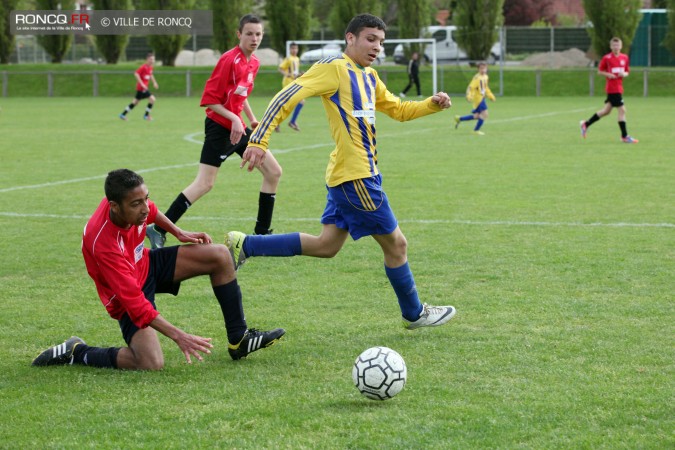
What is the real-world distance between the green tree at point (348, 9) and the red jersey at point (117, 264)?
38.8m

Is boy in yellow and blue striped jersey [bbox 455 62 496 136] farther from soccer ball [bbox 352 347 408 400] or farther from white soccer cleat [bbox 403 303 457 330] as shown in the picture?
soccer ball [bbox 352 347 408 400]

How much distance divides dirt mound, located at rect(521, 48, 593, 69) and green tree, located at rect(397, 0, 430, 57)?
21.8ft

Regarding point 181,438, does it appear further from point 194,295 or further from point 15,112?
point 15,112

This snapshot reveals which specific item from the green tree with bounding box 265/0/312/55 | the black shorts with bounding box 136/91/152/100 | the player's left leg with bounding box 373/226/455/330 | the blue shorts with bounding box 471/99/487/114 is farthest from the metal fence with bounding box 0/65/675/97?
the player's left leg with bounding box 373/226/455/330

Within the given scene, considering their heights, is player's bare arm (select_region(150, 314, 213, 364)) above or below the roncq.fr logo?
below

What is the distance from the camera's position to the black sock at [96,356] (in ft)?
16.8

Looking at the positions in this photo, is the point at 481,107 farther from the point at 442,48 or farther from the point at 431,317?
the point at 442,48

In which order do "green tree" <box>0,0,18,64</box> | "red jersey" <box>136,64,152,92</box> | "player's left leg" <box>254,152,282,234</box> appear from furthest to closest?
"green tree" <box>0,0,18,64</box>
"red jersey" <box>136,64,152,92</box>
"player's left leg" <box>254,152,282,234</box>

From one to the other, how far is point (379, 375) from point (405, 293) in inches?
54.4

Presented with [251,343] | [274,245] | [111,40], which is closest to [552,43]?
[111,40]

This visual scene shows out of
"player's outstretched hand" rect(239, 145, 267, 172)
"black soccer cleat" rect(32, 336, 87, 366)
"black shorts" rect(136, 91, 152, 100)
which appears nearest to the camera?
"black soccer cleat" rect(32, 336, 87, 366)

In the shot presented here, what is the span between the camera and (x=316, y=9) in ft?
234

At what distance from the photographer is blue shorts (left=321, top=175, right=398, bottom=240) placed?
5.77 metres

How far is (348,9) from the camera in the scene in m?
43.4
